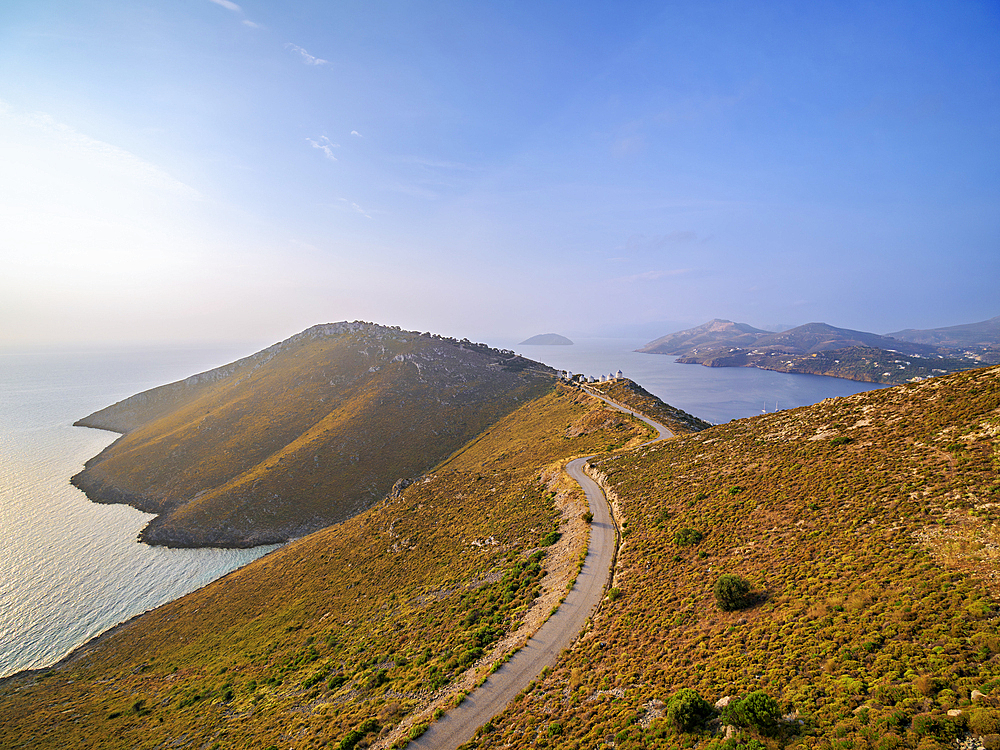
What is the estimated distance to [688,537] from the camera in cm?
2622

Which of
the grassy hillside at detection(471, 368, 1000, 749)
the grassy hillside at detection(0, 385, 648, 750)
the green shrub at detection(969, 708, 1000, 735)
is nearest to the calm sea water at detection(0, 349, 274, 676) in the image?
the grassy hillside at detection(0, 385, 648, 750)

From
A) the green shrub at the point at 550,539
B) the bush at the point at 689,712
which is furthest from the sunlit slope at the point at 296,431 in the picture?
the bush at the point at 689,712

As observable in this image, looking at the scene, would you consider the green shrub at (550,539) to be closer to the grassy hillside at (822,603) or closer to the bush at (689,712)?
the grassy hillside at (822,603)

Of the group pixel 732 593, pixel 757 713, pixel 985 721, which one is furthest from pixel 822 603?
pixel 985 721

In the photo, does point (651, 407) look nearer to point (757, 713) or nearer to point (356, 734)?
point (757, 713)

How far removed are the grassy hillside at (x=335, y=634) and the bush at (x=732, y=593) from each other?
1080 cm

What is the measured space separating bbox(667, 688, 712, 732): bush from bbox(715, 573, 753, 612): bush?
268 inches

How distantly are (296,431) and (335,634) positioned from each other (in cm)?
7044

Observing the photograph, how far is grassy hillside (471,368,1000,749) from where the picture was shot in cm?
1178

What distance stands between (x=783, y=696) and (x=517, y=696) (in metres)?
12.1

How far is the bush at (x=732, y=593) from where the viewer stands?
19.2 m

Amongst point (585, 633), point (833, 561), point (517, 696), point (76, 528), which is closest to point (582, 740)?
point (517, 696)

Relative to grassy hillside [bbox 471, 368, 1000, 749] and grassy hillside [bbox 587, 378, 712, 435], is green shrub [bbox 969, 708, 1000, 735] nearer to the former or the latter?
grassy hillside [bbox 471, 368, 1000, 749]

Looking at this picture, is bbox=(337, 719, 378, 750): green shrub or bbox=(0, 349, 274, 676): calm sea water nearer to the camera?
bbox=(337, 719, 378, 750): green shrub
